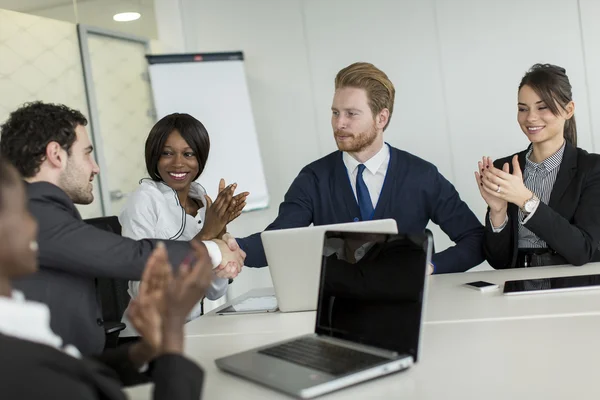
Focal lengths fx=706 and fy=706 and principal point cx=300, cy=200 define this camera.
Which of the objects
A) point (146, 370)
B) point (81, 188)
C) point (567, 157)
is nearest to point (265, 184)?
point (567, 157)

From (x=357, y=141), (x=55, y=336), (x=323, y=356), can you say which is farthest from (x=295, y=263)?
(x=55, y=336)

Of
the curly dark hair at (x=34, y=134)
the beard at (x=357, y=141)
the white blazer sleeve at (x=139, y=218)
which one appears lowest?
the white blazer sleeve at (x=139, y=218)

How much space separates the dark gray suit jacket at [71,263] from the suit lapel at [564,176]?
191cm

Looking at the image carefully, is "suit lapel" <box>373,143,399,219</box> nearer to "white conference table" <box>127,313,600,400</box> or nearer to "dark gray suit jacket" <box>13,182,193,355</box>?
"white conference table" <box>127,313,600,400</box>

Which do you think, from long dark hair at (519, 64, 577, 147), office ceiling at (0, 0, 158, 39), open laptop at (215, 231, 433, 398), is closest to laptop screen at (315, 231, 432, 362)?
open laptop at (215, 231, 433, 398)

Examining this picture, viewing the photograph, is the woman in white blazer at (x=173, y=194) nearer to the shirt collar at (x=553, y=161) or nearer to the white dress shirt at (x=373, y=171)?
the white dress shirt at (x=373, y=171)

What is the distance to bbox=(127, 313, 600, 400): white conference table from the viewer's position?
4.76 ft

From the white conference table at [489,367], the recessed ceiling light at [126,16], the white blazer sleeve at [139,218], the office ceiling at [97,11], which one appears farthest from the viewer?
the recessed ceiling light at [126,16]

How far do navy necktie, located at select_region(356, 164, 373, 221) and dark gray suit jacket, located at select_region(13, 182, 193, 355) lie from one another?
1541 mm

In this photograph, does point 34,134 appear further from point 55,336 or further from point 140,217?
point 140,217

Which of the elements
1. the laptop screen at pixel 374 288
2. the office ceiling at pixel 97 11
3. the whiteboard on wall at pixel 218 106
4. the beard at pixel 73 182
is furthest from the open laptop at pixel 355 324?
the whiteboard on wall at pixel 218 106

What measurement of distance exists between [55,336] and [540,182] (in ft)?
8.38

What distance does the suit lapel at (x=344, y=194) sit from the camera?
10.9 feet

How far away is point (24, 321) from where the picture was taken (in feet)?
3.61
